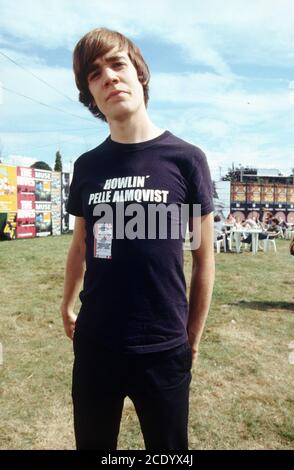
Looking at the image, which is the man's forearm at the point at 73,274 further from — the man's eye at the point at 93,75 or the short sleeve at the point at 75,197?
the man's eye at the point at 93,75

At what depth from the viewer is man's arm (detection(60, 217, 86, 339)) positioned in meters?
2.00

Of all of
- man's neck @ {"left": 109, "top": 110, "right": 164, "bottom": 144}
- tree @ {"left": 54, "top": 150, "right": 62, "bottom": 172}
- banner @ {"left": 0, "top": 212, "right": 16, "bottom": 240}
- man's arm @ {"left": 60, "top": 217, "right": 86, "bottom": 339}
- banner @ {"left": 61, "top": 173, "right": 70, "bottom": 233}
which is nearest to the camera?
man's neck @ {"left": 109, "top": 110, "right": 164, "bottom": 144}

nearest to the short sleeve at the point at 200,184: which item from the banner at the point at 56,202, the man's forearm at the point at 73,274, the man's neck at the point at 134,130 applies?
the man's neck at the point at 134,130

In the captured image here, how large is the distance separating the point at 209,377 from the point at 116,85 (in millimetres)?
3442

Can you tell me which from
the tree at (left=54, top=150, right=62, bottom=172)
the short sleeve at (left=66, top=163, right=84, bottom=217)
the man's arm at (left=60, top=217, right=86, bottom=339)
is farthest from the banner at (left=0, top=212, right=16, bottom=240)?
the tree at (left=54, top=150, right=62, bottom=172)

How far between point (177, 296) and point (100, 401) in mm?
557

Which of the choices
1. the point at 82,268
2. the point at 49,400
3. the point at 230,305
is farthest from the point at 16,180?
the point at 82,268

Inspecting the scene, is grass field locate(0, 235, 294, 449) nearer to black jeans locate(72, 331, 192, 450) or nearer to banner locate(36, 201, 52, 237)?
black jeans locate(72, 331, 192, 450)

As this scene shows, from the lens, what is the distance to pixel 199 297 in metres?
1.77

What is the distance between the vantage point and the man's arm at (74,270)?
2.00 m

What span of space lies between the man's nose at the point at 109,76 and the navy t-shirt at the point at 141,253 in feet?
0.91

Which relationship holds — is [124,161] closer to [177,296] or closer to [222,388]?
[177,296]

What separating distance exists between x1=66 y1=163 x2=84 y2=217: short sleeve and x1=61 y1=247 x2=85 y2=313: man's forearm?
0.76 feet
